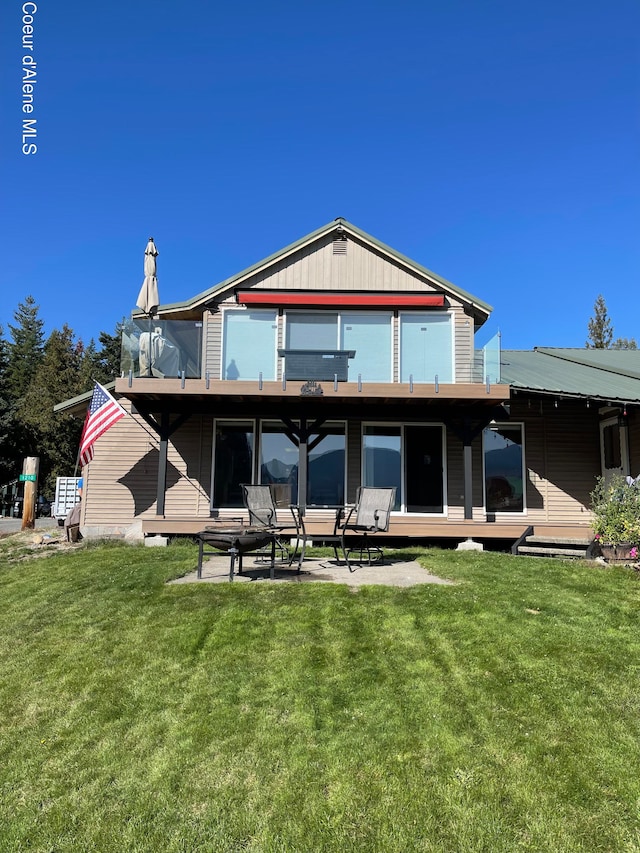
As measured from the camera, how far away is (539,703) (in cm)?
346

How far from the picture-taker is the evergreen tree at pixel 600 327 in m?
46.2

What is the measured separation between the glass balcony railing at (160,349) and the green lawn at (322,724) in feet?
20.1

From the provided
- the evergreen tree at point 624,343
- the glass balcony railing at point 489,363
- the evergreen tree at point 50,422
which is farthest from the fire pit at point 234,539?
the evergreen tree at point 624,343

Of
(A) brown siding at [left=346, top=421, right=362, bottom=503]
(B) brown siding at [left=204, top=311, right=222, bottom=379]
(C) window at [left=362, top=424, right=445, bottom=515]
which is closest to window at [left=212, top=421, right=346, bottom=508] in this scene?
(A) brown siding at [left=346, top=421, right=362, bottom=503]

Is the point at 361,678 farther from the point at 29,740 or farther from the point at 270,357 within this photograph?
the point at 270,357

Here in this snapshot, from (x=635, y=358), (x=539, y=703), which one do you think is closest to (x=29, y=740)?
(x=539, y=703)

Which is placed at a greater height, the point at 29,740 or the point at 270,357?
the point at 270,357

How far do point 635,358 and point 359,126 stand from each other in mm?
10042

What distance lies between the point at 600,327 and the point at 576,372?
38042mm

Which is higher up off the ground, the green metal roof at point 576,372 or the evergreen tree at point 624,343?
the evergreen tree at point 624,343

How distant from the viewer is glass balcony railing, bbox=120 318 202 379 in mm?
11023

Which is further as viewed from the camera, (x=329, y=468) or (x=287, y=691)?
(x=329, y=468)

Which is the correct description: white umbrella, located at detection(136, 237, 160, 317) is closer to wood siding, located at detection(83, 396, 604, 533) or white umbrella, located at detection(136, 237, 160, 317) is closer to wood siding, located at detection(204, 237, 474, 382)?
wood siding, located at detection(204, 237, 474, 382)
